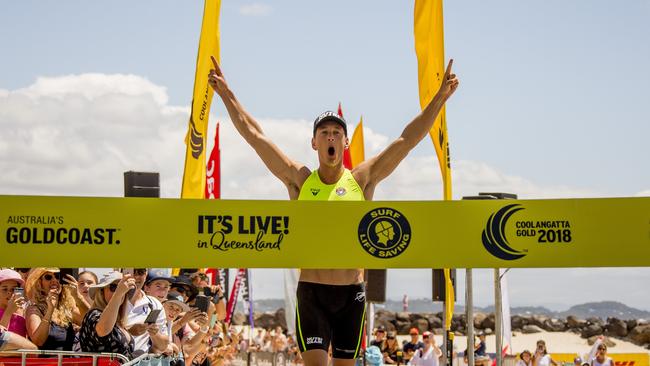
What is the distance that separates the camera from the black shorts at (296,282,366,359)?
604cm

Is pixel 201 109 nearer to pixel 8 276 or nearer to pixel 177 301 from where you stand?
pixel 177 301

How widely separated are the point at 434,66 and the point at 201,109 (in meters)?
3.66

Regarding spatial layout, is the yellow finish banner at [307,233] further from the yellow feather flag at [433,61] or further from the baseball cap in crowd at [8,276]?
the yellow feather flag at [433,61]

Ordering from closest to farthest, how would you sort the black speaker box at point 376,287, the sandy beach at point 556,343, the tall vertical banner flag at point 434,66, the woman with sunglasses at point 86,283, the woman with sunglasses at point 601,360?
the woman with sunglasses at point 86,283 → the tall vertical banner flag at point 434,66 → the black speaker box at point 376,287 → the woman with sunglasses at point 601,360 → the sandy beach at point 556,343

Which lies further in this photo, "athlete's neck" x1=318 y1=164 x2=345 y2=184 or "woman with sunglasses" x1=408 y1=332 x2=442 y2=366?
"woman with sunglasses" x1=408 y1=332 x2=442 y2=366

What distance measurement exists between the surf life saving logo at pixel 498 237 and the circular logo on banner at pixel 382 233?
59 cm

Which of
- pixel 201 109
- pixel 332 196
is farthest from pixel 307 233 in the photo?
pixel 201 109

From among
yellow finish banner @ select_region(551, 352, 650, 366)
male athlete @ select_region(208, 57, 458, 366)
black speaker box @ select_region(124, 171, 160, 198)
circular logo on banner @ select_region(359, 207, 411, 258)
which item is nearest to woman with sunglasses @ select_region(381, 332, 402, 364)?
yellow finish banner @ select_region(551, 352, 650, 366)

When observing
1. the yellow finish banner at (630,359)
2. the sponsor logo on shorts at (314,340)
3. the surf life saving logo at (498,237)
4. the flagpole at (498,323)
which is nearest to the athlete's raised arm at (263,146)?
the sponsor logo on shorts at (314,340)

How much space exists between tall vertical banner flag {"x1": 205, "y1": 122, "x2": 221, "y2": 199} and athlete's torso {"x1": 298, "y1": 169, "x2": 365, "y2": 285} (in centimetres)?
1084

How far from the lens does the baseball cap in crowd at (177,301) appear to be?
8969mm

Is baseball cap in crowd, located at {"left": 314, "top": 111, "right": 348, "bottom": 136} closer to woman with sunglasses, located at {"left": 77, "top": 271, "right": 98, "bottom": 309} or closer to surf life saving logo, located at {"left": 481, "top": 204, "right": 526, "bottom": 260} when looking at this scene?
surf life saving logo, located at {"left": 481, "top": 204, "right": 526, "bottom": 260}

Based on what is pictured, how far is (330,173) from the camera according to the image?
Result: 252 inches

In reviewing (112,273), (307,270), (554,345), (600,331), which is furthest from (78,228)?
(600,331)
